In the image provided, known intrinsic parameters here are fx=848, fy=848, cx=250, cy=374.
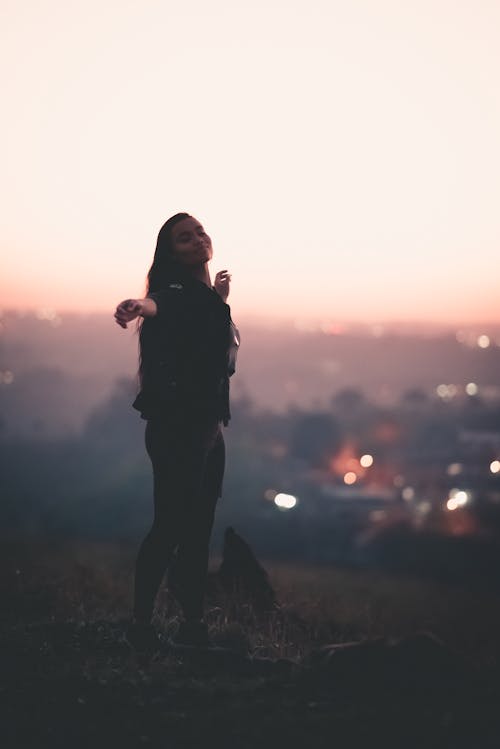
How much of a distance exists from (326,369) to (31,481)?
255 feet

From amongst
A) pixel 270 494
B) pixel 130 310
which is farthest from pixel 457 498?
pixel 130 310

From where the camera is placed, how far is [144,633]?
4828 mm

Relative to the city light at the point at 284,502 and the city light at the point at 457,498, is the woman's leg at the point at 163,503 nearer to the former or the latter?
the city light at the point at 457,498

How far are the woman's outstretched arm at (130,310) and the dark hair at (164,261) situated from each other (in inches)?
21.9

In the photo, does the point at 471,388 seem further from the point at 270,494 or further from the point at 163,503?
the point at 163,503

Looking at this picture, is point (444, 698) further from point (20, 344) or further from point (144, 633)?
point (20, 344)

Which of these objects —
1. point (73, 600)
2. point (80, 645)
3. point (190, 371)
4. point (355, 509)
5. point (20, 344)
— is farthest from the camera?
point (20, 344)

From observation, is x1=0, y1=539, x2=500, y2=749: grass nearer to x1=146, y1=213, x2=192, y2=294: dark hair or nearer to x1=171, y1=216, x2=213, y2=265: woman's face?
x1=146, y1=213, x2=192, y2=294: dark hair

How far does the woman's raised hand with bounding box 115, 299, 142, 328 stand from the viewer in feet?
13.7

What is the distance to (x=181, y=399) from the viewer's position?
470cm

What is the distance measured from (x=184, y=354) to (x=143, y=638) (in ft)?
→ 5.34

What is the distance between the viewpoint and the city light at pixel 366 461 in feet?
253

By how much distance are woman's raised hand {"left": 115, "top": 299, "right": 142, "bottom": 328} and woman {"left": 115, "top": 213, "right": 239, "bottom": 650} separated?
0.77 feet

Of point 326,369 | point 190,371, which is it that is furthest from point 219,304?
point 326,369
